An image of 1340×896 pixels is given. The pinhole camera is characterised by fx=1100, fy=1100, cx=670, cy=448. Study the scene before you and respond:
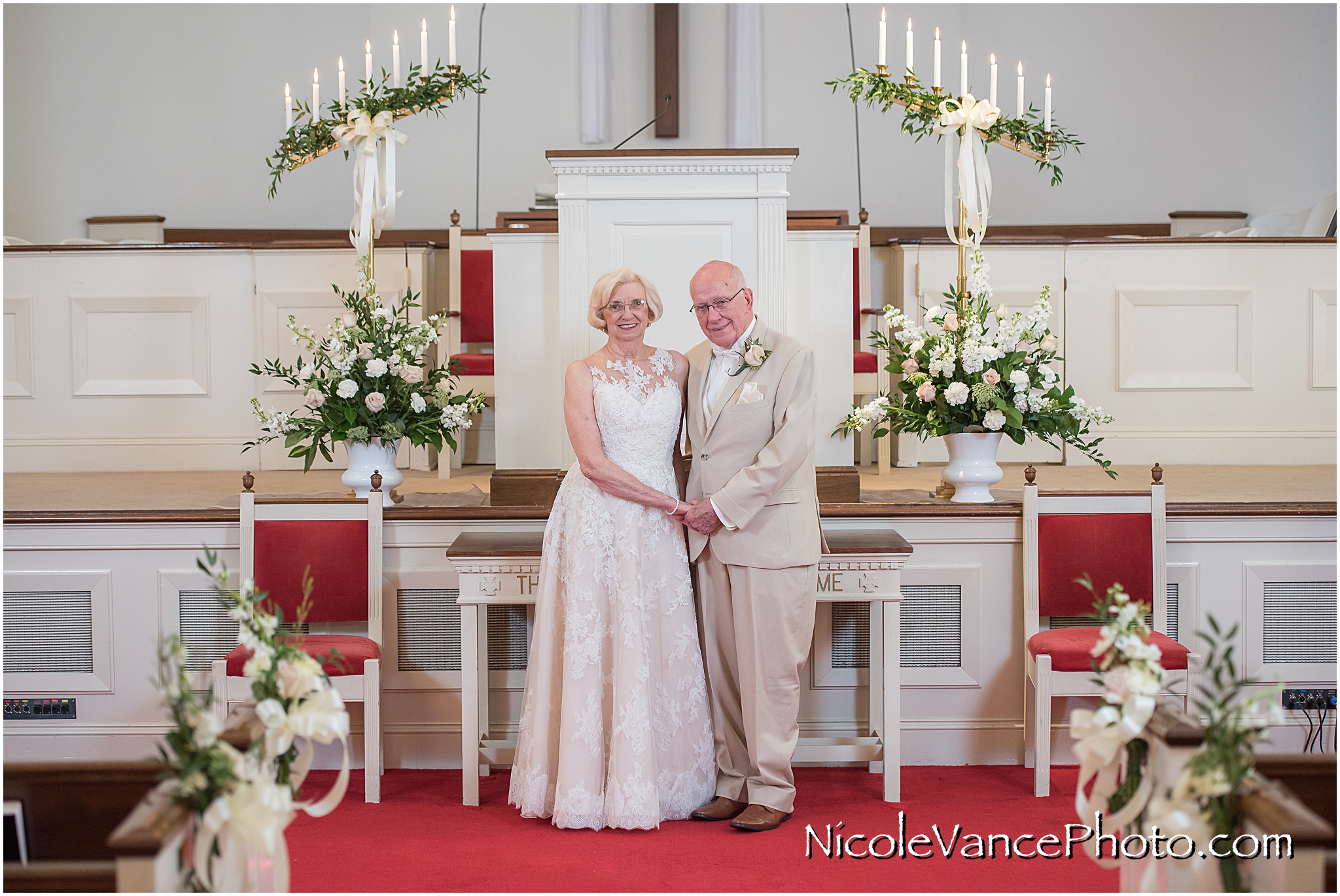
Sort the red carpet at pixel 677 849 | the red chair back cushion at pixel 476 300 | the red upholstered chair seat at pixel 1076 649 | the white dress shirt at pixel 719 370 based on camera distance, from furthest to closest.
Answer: the red chair back cushion at pixel 476 300 → the red upholstered chair seat at pixel 1076 649 → the white dress shirt at pixel 719 370 → the red carpet at pixel 677 849

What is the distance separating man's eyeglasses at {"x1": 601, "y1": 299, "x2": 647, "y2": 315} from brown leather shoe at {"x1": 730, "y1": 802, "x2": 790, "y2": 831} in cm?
145

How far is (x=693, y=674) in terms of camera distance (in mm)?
3182

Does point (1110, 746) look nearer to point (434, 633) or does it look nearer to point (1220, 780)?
point (1220, 780)

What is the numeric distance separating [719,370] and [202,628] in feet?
6.97

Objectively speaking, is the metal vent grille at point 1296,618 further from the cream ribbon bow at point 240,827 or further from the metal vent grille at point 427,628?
the cream ribbon bow at point 240,827

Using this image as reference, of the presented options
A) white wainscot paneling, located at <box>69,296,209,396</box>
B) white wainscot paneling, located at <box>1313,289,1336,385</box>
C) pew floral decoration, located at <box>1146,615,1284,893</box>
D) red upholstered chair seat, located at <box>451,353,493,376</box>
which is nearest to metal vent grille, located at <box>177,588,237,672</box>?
red upholstered chair seat, located at <box>451,353,493,376</box>

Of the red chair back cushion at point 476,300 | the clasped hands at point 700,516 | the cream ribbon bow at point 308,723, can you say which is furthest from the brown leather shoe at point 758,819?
the red chair back cushion at point 476,300

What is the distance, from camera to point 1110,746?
6.46 feet

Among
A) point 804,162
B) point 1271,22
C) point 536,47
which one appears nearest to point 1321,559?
point 804,162

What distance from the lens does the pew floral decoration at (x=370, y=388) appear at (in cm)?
381

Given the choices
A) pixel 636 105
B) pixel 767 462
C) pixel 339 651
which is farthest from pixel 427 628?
pixel 636 105

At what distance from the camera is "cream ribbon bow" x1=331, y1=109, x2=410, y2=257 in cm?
390

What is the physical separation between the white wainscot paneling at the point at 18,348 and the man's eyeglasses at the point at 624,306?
389cm

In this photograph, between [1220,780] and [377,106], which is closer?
[1220,780]
